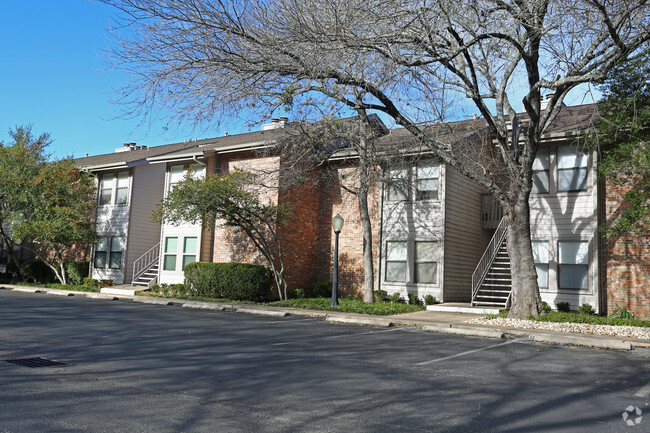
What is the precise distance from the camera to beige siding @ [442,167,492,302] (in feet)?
63.6

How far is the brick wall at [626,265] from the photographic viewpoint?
16.4 meters

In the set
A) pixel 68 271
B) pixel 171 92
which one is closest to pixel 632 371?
pixel 171 92

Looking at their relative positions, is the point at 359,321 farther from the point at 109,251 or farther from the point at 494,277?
the point at 109,251

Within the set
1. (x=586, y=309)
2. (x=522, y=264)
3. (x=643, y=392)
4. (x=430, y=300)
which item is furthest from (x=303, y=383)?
(x=586, y=309)

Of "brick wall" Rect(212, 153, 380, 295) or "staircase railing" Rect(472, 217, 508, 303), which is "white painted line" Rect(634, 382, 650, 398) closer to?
"staircase railing" Rect(472, 217, 508, 303)

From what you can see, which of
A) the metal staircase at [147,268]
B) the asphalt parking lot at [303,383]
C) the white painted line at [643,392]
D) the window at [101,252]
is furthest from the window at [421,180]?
the window at [101,252]

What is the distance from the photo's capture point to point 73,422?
4535 millimetres

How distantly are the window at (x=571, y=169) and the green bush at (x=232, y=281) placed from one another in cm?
1100

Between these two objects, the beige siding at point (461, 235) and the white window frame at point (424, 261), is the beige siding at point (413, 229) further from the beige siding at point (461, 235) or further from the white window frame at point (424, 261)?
the beige siding at point (461, 235)

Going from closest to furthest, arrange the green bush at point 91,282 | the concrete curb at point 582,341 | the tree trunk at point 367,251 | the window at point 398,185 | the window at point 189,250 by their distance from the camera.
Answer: the concrete curb at point 582,341 < the tree trunk at point 367,251 < the window at point 398,185 < the window at point 189,250 < the green bush at point 91,282

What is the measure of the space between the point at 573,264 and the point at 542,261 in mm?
979

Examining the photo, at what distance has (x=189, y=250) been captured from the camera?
23219 mm

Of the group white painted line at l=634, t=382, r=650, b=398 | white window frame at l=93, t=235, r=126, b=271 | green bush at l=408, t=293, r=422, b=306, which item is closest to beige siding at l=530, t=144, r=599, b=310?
green bush at l=408, t=293, r=422, b=306

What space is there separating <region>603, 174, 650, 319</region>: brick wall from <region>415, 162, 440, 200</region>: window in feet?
18.5
